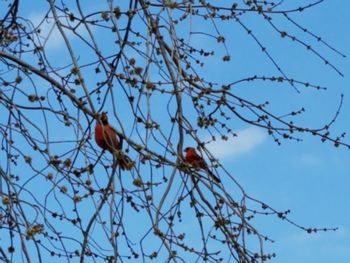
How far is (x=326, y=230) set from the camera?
2.95 meters

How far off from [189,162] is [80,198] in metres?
0.38

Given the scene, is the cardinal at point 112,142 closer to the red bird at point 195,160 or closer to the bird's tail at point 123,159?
the bird's tail at point 123,159

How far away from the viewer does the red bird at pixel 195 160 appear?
9.05 feet

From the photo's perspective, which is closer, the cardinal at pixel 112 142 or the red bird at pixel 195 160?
the cardinal at pixel 112 142

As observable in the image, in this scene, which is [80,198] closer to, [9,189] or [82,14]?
[9,189]

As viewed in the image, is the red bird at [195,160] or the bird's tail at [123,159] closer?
the bird's tail at [123,159]

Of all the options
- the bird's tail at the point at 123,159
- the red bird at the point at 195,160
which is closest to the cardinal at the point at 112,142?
the bird's tail at the point at 123,159

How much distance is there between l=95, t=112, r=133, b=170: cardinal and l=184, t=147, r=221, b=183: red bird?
213 mm

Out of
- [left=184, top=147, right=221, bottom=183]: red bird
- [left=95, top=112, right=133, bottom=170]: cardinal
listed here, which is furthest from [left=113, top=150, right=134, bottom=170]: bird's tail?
[left=184, top=147, right=221, bottom=183]: red bird

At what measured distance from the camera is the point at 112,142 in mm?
2637

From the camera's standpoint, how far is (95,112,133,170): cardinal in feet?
8.38

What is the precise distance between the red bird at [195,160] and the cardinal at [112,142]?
21 centimetres

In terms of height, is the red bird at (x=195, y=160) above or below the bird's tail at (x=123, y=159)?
above

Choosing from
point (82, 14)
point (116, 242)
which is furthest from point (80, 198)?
point (82, 14)
